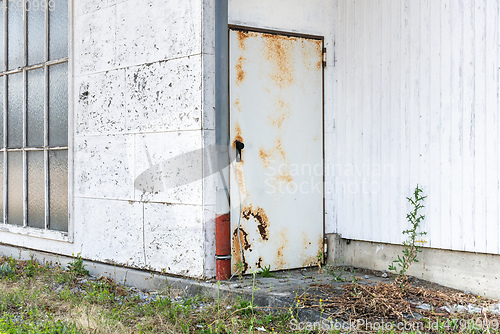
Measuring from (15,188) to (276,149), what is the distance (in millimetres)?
3935

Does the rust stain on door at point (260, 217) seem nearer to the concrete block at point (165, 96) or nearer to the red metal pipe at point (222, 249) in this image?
the red metal pipe at point (222, 249)

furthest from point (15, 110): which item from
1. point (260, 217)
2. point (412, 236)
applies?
point (412, 236)

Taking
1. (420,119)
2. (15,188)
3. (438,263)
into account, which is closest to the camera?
(438,263)

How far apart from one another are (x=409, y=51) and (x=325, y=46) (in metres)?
1.01

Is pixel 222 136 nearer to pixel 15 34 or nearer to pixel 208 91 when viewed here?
pixel 208 91

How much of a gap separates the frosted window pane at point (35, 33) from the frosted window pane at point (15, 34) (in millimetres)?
201

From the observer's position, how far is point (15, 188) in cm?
740

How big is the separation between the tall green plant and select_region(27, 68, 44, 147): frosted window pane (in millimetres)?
4598

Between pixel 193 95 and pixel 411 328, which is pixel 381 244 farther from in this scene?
pixel 193 95

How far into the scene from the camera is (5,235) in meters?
7.54

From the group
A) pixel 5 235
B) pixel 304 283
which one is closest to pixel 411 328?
pixel 304 283

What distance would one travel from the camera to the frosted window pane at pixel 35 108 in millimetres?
6988

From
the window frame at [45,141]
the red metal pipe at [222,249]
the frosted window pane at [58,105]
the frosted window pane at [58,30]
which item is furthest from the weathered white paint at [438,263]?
the frosted window pane at [58,30]

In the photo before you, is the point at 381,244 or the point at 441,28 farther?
the point at 381,244
